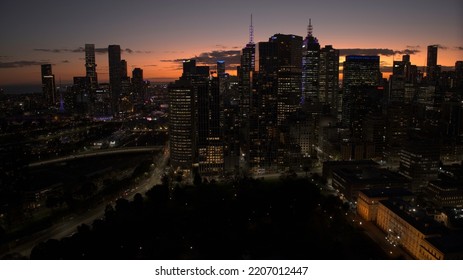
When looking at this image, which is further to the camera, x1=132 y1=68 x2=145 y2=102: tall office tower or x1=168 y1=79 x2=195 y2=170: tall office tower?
x1=132 y1=68 x2=145 y2=102: tall office tower

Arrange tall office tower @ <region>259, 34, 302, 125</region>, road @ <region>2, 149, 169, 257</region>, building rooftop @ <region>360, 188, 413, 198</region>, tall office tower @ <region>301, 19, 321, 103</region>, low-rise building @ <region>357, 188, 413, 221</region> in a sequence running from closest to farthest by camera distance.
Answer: road @ <region>2, 149, 169, 257</region> → low-rise building @ <region>357, 188, 413, 221</region> → building rooftop @ <region>360, 188, 413, 198</region> → tall office tower @ <region>259, 34, 302, 125</region> → tall office tower @ <region>301, 19, 321, 103</region>

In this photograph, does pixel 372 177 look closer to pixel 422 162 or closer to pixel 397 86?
pixel 422 162

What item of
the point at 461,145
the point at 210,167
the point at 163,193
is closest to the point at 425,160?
the point at 461,145

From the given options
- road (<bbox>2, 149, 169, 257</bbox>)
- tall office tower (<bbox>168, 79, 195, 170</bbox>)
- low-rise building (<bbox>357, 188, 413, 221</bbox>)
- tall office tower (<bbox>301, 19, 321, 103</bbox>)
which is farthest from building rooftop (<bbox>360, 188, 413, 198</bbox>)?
tall office tower (<bbox>301, 19, 321, 103</bbox>)

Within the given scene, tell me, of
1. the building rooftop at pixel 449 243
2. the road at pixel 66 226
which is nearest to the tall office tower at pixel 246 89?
the road at pixel 66 226

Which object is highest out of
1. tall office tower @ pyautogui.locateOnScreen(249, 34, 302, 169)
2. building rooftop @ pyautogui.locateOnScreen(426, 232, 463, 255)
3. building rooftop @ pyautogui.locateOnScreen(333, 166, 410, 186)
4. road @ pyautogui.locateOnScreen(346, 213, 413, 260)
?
tall office tower @ pyautogui.locateOnScreen(249, 34, 302, 169)

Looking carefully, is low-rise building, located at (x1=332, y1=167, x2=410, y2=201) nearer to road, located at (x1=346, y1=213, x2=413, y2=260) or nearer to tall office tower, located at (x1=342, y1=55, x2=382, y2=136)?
road, located at (x1=346, y1=213, x2=413, y2=260)
